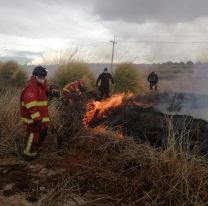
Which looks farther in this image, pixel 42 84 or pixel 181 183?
pixel 42 84

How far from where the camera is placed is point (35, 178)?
6.15 meters

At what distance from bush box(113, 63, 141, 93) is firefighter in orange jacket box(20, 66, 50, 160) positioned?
16022 millimetres

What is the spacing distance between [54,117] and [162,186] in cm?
447

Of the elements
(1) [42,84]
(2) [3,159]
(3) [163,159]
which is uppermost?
(1) [42,84]

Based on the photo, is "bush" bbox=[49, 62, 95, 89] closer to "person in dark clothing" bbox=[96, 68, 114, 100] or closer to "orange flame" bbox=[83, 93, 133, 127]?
"person in dark clothing" bbox=[96, 68, 114, 100]

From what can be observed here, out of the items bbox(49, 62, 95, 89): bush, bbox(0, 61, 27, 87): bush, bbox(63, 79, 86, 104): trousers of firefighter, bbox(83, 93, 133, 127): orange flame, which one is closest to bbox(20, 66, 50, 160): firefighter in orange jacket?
bbox(83, 93, 133, 127): orange flame

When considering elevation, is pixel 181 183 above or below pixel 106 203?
above

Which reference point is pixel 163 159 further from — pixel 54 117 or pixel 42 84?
pixel 54 117

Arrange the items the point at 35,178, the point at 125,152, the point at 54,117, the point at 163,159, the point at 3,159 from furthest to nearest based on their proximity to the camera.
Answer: the point at 54,117, the point at 3,159, the point at 125,152, the point at 35,178, the point at 163,159

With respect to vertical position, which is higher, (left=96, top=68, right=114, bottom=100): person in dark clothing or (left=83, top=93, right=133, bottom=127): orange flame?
(left=96, top=68, right=114, bottom=100): person in dark clothing

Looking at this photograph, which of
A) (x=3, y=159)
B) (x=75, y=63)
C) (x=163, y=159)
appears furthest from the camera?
(x=75, y=63)

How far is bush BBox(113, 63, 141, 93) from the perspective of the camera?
2392 cm

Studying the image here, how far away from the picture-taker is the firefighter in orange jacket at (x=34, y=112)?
23.9 feet

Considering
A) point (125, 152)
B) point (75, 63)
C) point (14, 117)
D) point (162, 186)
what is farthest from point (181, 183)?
point (75, 63)
